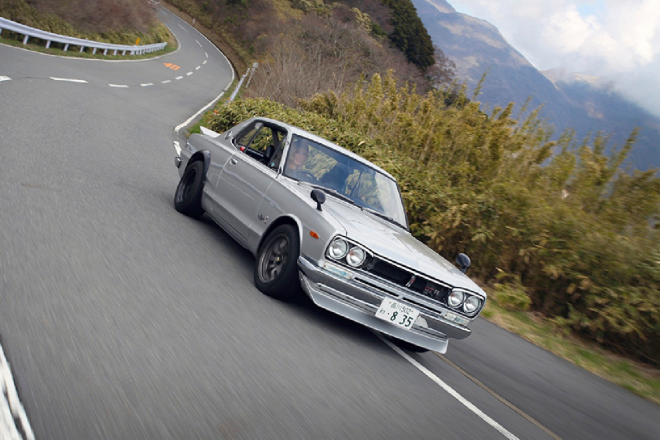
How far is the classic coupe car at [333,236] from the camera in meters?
5.19

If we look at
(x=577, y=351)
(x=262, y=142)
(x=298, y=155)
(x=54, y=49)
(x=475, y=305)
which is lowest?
(x=54, y=49)

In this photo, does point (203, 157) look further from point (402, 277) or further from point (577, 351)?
point (577, 351)

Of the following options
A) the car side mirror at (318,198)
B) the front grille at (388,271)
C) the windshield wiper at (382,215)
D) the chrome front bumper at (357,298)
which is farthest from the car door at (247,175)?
the front grille at (388,271)

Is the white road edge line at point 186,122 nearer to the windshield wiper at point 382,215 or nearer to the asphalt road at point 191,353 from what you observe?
the asphalt road at point 191,353

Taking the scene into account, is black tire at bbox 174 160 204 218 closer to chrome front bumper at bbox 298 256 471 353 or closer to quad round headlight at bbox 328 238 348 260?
chrome front bumper at bbox 298 256 471 353

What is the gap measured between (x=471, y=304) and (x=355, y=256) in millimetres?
1229

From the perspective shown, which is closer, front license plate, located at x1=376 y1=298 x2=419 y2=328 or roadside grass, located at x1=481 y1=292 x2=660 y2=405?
front license plate, located at x1=376 y1=298 x2=419 y2=328

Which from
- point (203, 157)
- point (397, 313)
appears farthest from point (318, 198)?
point (203, 157)

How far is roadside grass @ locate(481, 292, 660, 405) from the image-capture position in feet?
23.6

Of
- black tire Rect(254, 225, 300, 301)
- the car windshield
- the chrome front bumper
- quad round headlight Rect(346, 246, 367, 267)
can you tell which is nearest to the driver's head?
the car windshield

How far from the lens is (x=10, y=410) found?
2768 millimetres

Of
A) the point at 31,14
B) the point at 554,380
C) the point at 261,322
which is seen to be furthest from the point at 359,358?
the point at 31,14

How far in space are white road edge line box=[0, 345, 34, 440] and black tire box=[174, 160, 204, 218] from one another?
459 cm

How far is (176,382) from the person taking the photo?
3504mm
